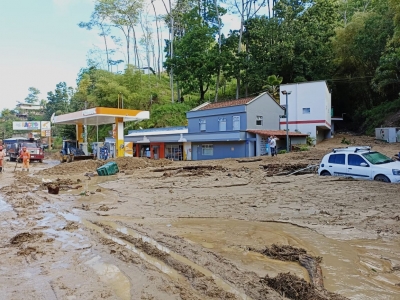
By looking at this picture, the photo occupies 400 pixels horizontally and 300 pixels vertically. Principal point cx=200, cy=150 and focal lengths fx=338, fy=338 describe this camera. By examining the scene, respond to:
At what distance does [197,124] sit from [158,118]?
556 inches

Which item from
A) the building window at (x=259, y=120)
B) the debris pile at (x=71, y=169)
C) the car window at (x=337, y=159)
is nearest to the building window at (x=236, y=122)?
the building window at (x=259, y=120)

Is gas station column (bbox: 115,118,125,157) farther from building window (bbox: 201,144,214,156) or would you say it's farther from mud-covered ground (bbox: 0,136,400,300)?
mud-covered ground (bbox: 0,136,400,300)

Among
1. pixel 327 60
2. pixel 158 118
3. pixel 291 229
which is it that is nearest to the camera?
pixel 291 229

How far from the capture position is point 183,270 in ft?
17.2

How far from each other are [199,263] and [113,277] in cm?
139

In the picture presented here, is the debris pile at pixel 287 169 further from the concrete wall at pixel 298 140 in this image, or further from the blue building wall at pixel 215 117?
the concrete wall at pixel 298 140

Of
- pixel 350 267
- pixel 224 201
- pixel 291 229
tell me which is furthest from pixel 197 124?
pixel 350 267

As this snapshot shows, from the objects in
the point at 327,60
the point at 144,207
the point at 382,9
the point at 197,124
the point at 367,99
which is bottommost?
the point at 144,207

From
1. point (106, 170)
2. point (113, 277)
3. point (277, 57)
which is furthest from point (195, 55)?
point (113, 277)

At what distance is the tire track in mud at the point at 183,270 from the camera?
4418mm

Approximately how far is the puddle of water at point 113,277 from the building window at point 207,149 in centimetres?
2781

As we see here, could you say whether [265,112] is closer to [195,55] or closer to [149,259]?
[195,55]

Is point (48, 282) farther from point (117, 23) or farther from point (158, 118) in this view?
point (117, 23)

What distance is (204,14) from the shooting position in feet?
168
